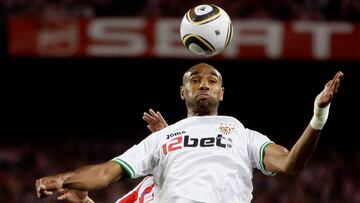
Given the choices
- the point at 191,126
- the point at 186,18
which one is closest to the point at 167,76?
the point at 186,18

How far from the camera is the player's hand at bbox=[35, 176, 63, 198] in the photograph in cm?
447

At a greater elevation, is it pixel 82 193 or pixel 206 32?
pixel 206 32

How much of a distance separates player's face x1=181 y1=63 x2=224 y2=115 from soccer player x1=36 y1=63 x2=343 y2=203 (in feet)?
0.28

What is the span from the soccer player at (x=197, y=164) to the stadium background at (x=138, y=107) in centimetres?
544

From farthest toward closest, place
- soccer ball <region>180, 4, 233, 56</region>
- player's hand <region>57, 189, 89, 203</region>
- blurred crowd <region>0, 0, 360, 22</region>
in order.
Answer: blurred crowd <region>0, 0, 360, 22</region>
soccer ball <region>180, 4, 233, 56</region>
player's hand <region>57, 189, 89, 203</region>

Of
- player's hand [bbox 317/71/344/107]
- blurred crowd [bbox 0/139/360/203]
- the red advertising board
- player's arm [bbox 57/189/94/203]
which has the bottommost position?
blurred crowd [bbox 0/139/360/203]

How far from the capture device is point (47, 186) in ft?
14.7

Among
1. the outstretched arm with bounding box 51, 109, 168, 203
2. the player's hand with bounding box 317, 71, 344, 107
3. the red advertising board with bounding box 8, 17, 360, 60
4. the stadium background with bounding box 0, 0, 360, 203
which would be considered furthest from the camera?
the stadium background with bounding box 0, 0, 360, 203

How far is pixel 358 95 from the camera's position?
40.1ft

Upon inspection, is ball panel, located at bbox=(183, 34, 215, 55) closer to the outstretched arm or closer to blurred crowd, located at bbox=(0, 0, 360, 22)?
the outstretched arm

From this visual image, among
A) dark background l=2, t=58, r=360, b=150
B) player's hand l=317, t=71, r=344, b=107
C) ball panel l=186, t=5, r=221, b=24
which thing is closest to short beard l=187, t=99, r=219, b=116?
ball panel l=186, t=5, r=221, b=24

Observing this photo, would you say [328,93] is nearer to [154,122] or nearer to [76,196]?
[76,196]

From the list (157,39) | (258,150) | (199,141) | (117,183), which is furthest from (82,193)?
(117,183)

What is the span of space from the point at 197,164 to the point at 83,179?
64 centimetres
